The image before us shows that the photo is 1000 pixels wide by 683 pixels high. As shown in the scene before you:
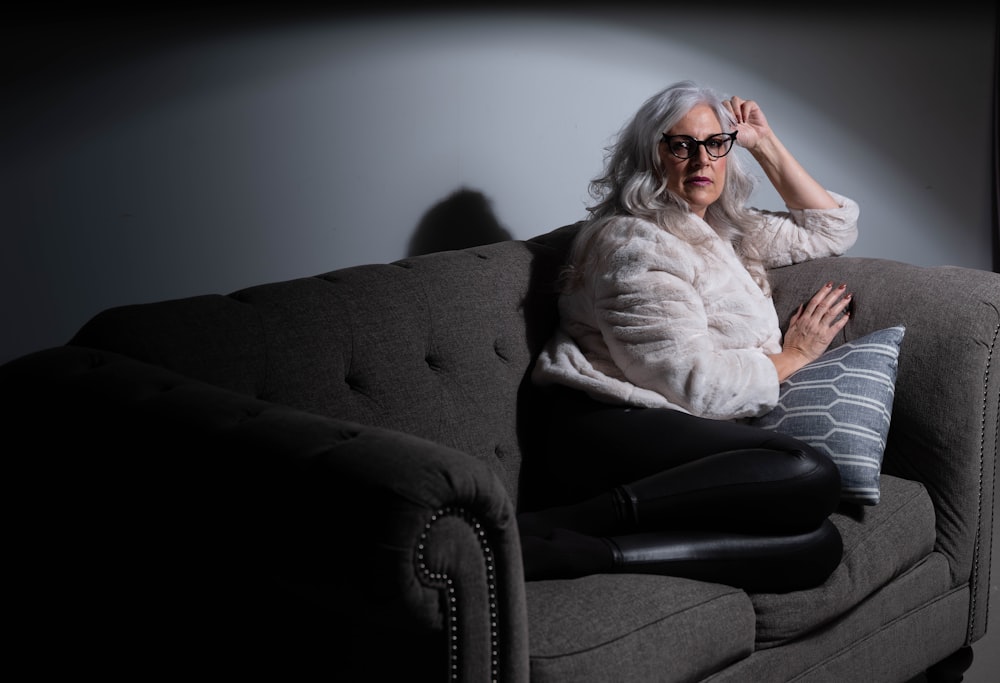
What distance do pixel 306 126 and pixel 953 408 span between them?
1.37 metres

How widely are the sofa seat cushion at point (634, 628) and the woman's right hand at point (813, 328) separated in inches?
25.4

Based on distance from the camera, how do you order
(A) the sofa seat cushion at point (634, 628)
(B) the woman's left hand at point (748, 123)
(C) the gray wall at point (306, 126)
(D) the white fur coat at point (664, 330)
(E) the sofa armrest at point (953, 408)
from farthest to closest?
(B) the woman's left hand at point (748, 123) → (E) the sofa armrest at point (953, 408) → (D) the white fur coat at point (664, 330) → (C) the gray wall at point (306, 126) → (A) the sofa seat cushion at point (634, 628)

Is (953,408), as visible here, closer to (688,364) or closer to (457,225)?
(688,364)

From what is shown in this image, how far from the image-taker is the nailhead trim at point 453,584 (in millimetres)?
1237

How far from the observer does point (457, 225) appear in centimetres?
262

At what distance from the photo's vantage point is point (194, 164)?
2088 millimetres

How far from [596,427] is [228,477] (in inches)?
34.7

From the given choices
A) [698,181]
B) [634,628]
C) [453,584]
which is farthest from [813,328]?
[453,584]

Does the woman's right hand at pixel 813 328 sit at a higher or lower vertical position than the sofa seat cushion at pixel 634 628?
higher

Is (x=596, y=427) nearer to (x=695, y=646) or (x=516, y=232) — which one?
(x=695, y=646)

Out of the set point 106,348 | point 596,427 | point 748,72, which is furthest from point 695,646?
point 748,72

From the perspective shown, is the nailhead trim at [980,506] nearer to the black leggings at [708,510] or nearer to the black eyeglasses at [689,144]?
the black leggings at [708,510]

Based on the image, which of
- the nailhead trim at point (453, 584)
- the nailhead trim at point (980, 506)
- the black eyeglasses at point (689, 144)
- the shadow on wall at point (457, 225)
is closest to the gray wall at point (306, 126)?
the shadow on wall at point (457, 225)

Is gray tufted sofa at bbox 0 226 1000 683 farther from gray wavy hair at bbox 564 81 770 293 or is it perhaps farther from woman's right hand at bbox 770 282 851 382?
gray wavy hair at bbox 564 81 770 293
